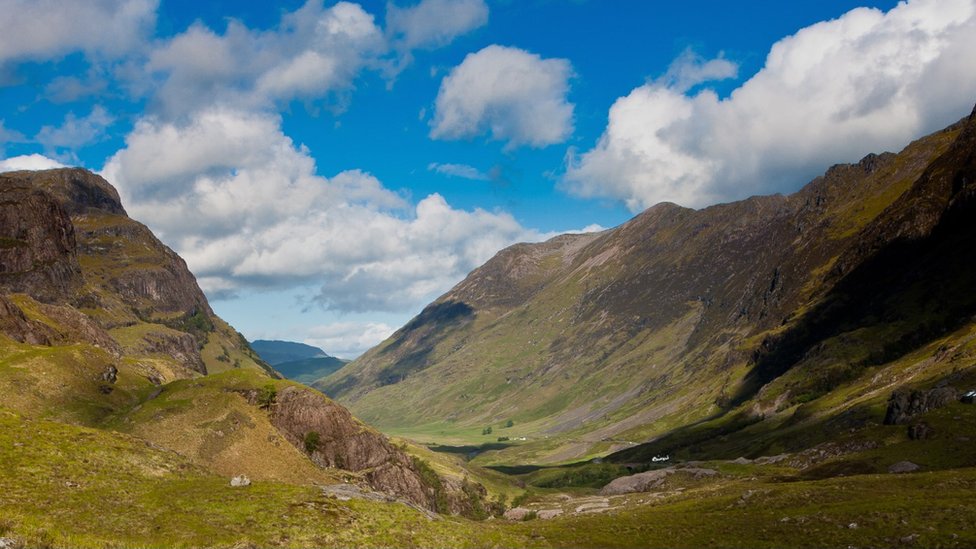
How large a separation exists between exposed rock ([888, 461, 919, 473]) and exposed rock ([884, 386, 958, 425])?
34494 mm

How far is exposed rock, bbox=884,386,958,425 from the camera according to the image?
11862 centimetres

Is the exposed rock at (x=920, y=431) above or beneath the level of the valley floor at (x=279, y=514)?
beneath

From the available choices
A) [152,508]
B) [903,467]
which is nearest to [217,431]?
[152,508]

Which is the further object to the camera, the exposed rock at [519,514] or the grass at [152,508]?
the exposed rock at [519,514]

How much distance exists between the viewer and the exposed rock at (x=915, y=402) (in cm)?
11862

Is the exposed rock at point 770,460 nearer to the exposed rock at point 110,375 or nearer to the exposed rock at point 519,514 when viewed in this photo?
the exposed rock at point 519,514

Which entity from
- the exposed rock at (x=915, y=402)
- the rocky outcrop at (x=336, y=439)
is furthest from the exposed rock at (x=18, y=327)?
the exposed rock at (x=915, y=402)

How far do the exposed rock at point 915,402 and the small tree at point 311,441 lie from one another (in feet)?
393

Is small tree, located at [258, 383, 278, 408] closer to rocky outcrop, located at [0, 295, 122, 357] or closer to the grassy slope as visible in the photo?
the grassy slope

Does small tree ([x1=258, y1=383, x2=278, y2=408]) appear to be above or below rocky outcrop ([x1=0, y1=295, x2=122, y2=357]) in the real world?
below

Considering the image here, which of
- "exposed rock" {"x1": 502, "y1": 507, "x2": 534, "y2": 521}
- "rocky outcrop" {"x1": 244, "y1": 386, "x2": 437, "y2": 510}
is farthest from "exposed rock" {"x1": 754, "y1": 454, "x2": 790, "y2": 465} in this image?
"rocky outcrop" {"x1": 244, "y1": 386, "x2": 437, "y2": 510}

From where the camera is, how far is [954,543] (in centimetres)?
4284

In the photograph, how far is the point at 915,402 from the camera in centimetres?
12644

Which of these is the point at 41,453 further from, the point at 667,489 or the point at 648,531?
the point at 667,489
